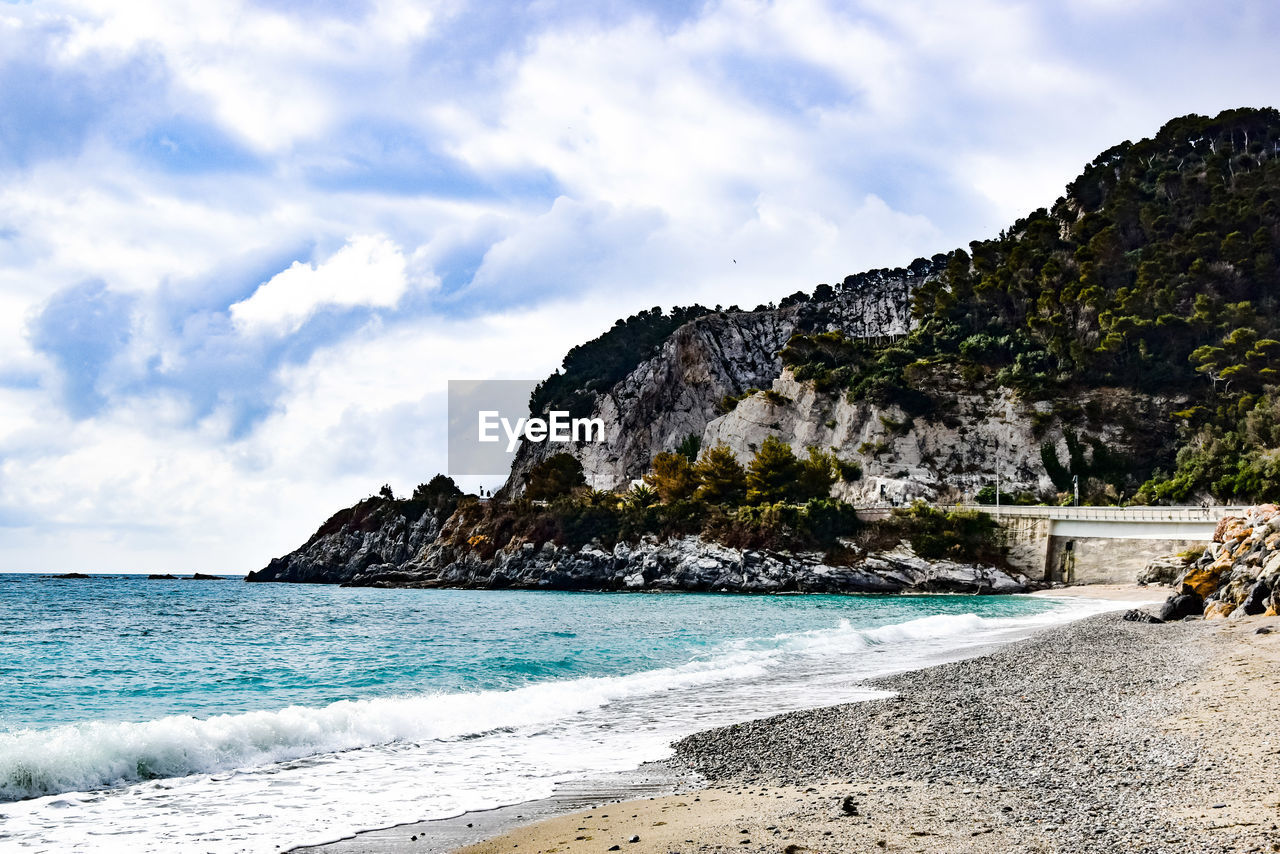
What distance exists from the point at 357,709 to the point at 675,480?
209 ft

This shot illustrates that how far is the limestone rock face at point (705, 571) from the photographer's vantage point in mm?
58406

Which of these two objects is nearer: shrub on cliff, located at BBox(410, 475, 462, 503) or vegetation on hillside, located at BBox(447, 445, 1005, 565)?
vegetation on hillside, located at BBox(447, 445, 1005, 565)

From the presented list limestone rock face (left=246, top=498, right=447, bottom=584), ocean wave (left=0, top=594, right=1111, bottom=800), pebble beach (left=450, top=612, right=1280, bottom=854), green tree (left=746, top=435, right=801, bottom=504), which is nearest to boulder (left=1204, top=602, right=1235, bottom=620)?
pebble beach (left=450, top=612, right=1280, bottom=854)

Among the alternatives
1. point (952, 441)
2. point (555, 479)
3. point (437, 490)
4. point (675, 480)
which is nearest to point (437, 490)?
point (437, 490)

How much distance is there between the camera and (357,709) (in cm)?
1154

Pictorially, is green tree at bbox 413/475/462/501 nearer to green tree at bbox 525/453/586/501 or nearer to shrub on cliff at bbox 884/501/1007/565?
green tree at bbox 525/453/586/501

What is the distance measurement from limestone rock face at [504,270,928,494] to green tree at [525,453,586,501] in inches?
635

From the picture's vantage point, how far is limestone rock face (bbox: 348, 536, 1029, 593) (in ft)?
192

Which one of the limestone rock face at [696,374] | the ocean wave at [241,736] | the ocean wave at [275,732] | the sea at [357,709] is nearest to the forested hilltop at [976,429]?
the limestone rock face at [696,374]

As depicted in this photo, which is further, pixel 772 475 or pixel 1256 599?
pixel 772 475

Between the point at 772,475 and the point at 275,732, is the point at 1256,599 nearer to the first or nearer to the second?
the point at 275,732

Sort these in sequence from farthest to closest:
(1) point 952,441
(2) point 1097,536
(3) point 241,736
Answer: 1. (1) point 952,441
2. (2) point 1097,536
3. (3) point 241,736

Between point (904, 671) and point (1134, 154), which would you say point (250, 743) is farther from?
point (1134, 154)

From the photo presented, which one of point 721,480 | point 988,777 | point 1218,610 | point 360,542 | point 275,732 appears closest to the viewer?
point 988,777
